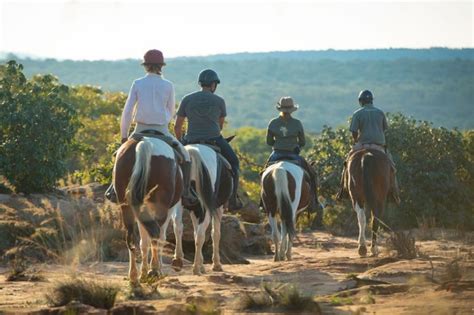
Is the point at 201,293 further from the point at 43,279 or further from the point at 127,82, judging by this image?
the point at 127,82

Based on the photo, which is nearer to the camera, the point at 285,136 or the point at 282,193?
the point at 282,193

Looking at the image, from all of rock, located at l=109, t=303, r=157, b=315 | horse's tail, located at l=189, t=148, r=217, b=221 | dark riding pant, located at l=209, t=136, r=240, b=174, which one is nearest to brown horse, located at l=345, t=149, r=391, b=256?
dark riding pant, located at l=209, t=136, r=240, b=174

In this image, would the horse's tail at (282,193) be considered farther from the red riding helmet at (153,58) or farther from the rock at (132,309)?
the rock at (132,309)

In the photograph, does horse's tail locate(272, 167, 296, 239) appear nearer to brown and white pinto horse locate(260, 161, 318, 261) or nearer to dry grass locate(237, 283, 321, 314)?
brown and white pinto horse locate(260, 161, 318, 261)

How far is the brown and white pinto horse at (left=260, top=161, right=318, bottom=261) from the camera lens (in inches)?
683

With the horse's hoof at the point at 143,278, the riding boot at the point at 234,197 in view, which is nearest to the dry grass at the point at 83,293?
the horse's hoof at the point at 143,278

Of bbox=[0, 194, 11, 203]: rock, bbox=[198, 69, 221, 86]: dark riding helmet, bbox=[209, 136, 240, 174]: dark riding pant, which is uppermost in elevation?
bbox=[198, 69, 221, 86]: dark riding helmet

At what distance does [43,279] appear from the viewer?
13.5 m

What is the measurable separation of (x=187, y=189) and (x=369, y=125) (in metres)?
5.66

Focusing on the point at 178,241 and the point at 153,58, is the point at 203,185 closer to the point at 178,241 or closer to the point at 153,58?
the point at 178,241

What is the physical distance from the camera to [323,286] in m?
12.6

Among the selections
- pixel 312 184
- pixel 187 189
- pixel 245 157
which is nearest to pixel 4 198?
pixel 312 184

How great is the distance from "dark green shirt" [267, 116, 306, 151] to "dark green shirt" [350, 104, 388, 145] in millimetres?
1264

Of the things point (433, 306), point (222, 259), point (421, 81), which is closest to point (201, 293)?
point (433, 306)
